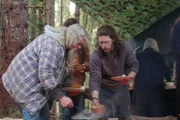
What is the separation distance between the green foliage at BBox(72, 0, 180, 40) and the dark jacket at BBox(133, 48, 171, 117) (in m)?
0.78

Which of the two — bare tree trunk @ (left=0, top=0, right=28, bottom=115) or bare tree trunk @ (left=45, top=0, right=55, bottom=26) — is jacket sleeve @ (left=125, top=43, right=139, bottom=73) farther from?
bare tree trunk @ (left=45, top=0, right=55, bottom=26)

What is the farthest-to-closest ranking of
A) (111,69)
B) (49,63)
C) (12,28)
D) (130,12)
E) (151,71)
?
(130,12) < (12,28) < (151,71) < (111,69) < (49,63)

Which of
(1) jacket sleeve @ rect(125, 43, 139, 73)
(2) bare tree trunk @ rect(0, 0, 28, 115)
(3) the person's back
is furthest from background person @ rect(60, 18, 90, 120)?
(2) bare tree trunk @ rect(0, 0, 28, 115)

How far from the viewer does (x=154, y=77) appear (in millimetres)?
4535

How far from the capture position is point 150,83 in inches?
179

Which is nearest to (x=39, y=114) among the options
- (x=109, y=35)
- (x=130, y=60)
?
(x=109, y=35)

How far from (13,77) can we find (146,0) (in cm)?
304

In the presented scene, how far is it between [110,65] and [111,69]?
0.05 metres

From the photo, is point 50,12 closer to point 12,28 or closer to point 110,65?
point 12,28

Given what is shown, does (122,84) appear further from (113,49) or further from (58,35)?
(58,35)

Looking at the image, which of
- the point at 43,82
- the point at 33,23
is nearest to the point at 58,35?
the point at 43,82

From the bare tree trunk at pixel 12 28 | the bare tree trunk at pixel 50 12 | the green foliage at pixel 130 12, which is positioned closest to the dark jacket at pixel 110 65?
the green foliage at pixel 130 12

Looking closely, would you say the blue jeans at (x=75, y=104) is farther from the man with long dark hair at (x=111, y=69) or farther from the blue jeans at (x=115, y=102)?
the blue jeans at (x=115, y=102)

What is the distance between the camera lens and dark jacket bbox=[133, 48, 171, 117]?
178 inches
